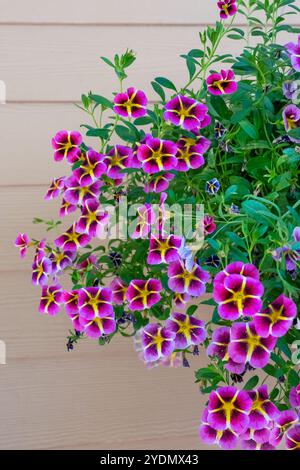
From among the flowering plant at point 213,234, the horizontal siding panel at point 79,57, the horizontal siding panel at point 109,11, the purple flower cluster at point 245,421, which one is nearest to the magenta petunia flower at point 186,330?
the flowering plant at point 213,234

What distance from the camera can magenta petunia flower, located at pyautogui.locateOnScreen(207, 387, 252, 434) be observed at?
29.8 inches

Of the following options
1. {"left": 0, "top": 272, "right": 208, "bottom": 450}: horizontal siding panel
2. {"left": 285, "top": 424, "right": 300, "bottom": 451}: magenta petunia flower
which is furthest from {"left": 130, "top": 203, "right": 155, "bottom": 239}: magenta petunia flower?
{"left": 0, "top": 272, "right": 208, "bottom": 450}: horizontal siding panel

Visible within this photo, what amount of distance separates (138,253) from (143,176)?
142 millimetres

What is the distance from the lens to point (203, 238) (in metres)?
0.87

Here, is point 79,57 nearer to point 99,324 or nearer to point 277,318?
point 99,324

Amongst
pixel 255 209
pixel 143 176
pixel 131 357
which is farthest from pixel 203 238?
pixel 131 357

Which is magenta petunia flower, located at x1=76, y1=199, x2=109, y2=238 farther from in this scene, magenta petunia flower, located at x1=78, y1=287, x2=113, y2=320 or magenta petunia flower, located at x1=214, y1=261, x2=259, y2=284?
magenta petunia flower, located at x1=214, y1=261, x2=259, y2=284

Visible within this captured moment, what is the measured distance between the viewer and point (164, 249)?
33.4 inches

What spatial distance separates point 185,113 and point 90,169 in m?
0.17

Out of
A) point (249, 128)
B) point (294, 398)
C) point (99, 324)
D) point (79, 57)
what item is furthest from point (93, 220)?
point (79, 57)

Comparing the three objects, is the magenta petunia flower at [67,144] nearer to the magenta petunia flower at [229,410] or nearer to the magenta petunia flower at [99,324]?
the magenta petunia flower at [99,324]

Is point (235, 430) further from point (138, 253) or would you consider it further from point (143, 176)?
point (143, 176)

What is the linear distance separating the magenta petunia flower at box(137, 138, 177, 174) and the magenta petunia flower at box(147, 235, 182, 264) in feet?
0.35

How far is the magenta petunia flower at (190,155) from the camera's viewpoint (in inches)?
36.8
